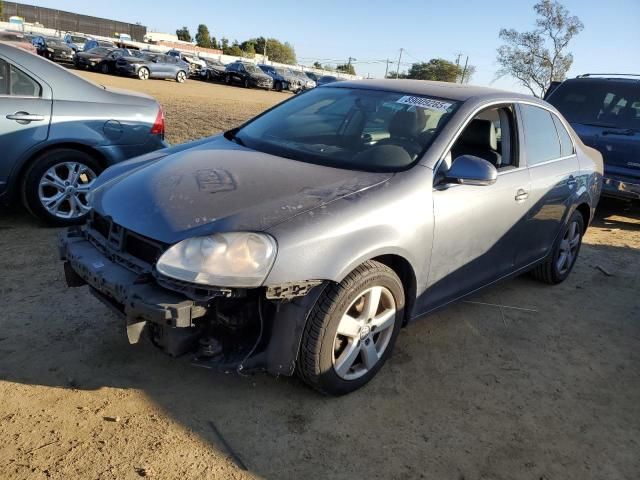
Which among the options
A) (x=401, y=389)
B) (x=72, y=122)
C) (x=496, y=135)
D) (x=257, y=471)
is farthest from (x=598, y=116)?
(x=257, y=471)

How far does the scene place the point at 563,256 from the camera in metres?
4.89

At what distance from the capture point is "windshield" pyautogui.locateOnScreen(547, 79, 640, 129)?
734cm

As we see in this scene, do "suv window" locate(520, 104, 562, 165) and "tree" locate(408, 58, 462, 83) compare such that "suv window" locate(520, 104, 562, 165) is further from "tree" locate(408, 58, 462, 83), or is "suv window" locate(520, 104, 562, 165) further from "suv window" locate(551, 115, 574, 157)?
Result: "tree" locate(408, 58, 462, 83)

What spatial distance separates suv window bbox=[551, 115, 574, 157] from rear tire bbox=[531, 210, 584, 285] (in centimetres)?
57

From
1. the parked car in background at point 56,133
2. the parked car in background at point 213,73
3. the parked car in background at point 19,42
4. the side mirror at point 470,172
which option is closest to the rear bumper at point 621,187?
the side mirror at point 470,172

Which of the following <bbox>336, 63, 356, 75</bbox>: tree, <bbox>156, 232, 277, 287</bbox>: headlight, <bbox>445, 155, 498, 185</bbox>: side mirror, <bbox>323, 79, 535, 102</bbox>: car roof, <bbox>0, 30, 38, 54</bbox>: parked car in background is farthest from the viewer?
<bbox>336, 63, 356, 75</bbox>: tree

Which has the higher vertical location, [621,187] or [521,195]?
[521,195]

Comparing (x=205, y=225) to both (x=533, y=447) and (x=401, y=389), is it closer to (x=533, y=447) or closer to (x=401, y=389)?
(x=401, y=389)

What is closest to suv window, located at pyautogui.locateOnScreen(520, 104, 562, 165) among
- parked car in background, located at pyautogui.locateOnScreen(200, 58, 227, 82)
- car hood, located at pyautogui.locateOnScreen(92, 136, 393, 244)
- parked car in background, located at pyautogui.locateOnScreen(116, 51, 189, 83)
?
car hood, located at pyautogui.locateOnScreen(92, 136, 393, 244)

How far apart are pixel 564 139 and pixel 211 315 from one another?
3460 millimetres

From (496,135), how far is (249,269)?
2.38 m

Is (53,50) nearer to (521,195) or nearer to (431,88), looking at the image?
(431,88)

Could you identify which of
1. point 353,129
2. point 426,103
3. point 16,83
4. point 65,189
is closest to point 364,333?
point 353,129

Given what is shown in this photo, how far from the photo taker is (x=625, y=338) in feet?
13.3
